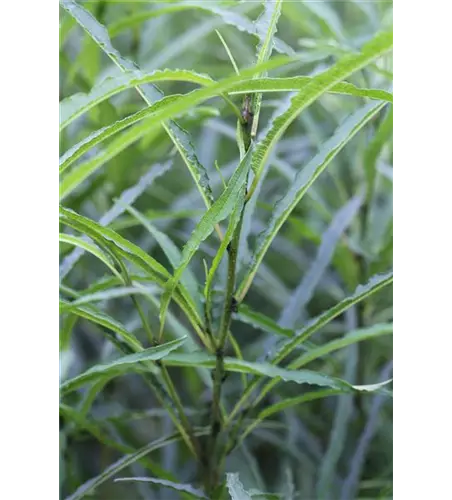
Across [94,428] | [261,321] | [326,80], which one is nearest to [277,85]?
[326,80]

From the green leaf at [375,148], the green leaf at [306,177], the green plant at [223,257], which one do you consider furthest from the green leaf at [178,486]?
the green leaf at [375,148]

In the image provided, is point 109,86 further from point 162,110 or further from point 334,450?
point 334,450

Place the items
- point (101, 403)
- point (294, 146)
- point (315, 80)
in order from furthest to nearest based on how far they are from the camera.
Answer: point (294, 146), point (101, 403), point (315, 80)

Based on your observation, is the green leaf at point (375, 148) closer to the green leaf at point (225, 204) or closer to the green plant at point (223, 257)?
the green plant at point (223, 257)

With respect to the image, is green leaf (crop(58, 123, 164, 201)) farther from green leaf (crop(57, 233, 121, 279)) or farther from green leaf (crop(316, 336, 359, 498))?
green leaf (crop(316, 336, 359, 498))

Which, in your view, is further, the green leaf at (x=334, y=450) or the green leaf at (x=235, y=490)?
the green leaf at (x=334, y=450)
